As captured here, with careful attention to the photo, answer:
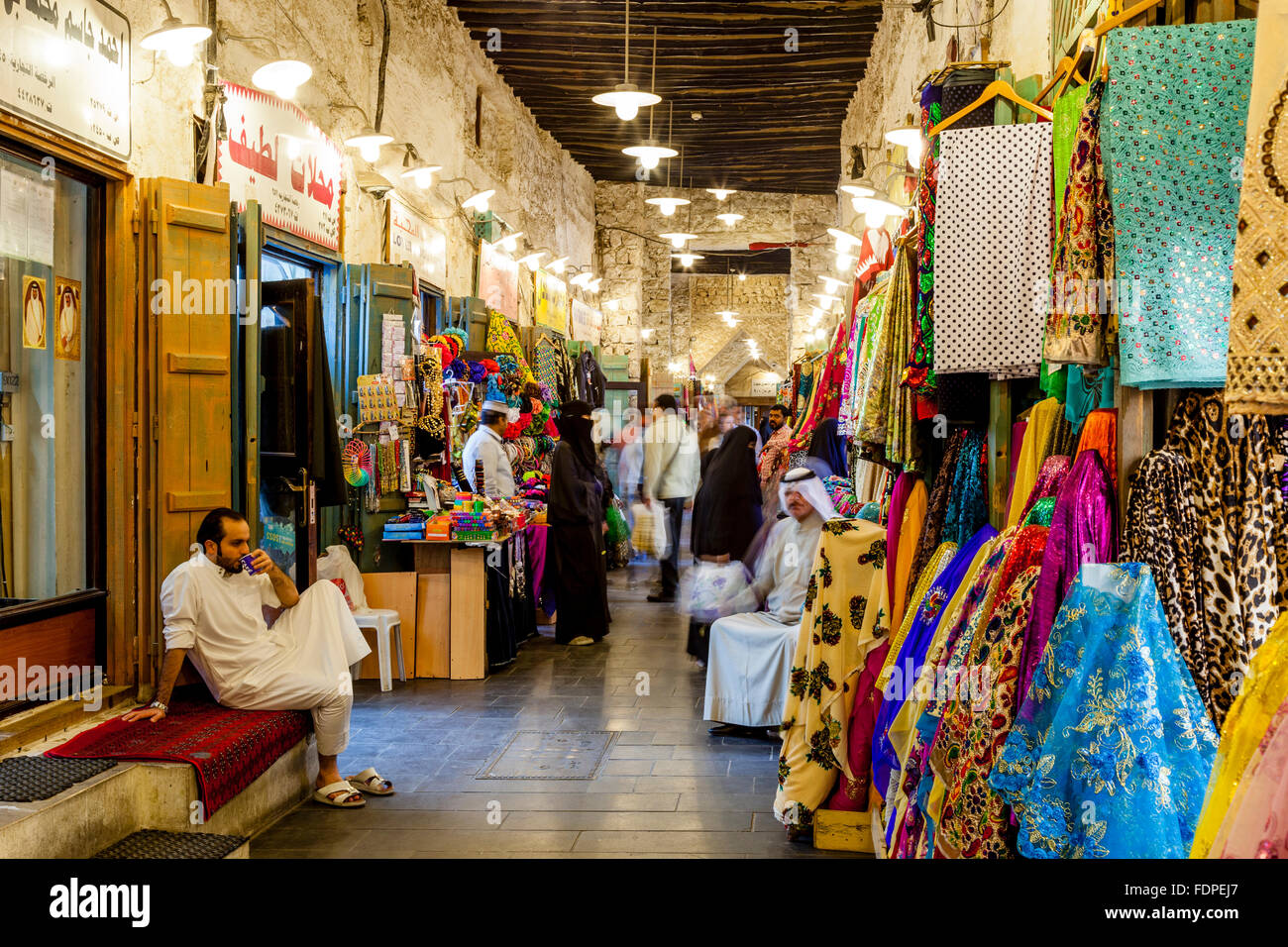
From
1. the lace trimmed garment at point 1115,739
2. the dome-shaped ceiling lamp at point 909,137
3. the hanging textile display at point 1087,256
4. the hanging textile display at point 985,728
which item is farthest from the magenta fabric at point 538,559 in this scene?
the lace trimmed garment at point 1115,739

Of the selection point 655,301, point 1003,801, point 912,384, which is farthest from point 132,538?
point 655,301

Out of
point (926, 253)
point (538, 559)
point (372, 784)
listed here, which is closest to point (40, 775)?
point (372, 784)

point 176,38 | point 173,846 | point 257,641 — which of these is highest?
point 176,38

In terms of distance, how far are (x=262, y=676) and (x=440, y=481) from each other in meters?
3.38

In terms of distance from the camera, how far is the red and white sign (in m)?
5.50

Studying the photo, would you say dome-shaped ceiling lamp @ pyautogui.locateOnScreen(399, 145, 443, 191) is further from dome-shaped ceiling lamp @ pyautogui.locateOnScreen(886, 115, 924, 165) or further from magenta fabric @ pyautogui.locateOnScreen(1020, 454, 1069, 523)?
magenta fabric @ pyautogui.locateOnScreen(1020, 454, 1069, 523)

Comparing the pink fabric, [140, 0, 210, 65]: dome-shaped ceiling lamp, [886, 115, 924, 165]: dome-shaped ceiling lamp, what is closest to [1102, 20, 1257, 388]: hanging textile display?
the pink fabric

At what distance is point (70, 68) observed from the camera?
4129 millimetres

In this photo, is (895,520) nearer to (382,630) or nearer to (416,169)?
(382,630)

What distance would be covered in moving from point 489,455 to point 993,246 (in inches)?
217

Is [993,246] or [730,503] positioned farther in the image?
[730,503]

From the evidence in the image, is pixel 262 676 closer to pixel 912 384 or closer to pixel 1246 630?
pixel 912 384

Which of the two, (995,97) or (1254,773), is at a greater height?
(995,97)

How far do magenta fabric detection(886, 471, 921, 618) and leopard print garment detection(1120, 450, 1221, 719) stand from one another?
173 cm
